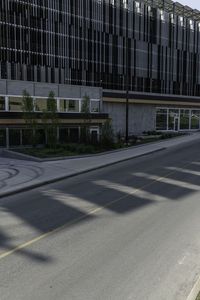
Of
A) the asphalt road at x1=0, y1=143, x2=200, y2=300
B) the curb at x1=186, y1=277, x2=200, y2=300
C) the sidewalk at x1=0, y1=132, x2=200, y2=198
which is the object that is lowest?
the asphalt road at x1=0, y1=143, x2=200, y2=300

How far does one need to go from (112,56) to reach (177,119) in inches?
576

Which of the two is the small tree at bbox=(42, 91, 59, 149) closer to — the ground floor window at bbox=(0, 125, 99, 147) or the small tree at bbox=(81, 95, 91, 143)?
the ground floor window at bbox=(0, 125, 99, 147)

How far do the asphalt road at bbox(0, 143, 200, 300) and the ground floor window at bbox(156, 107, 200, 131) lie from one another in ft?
127

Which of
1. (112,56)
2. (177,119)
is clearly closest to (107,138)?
(112,56)

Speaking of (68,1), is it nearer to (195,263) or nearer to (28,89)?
(28,89)

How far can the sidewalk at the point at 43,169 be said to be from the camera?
55.0 ft

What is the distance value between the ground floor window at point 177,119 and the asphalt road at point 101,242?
38.7m

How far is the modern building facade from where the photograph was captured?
1574 inches

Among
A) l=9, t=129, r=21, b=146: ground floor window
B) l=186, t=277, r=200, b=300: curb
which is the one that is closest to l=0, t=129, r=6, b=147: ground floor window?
l=9, t=129, r=21, b=146: ground floor window

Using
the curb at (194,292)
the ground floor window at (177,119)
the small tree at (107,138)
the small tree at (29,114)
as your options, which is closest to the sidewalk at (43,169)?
the small tree at (107,138)

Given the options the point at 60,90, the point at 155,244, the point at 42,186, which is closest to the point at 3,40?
the point at 60,90

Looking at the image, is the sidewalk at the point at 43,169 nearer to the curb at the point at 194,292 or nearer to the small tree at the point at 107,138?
the small tree at the point at 107,138

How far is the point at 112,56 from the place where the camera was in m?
50.0

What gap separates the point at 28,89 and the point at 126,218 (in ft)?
79.0
